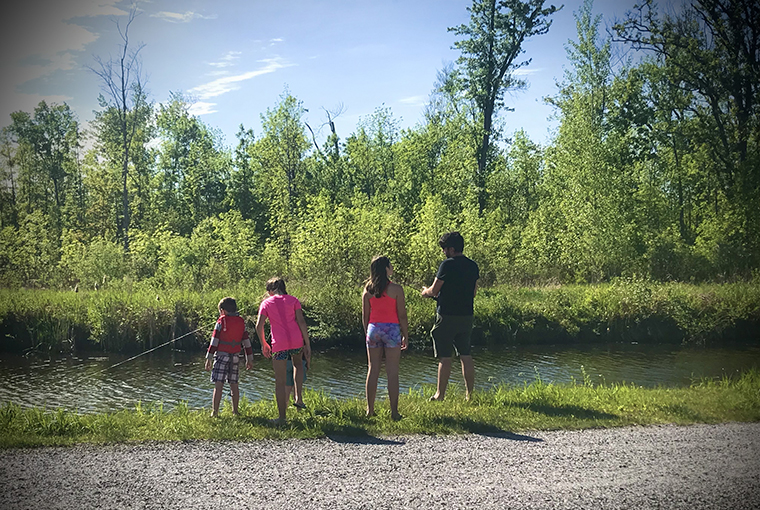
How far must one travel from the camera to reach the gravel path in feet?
18.2

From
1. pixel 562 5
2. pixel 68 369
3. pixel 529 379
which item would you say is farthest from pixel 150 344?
pixel 562 5

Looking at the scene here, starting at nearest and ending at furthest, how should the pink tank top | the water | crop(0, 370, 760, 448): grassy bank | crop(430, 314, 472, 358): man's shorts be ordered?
crop(0, 370, 760, 448): grassy bank
the pink tank top
crop(430, 314, 472, 358): man's shorts
the water

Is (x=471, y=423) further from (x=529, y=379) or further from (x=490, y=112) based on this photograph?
(x=490, y=112)

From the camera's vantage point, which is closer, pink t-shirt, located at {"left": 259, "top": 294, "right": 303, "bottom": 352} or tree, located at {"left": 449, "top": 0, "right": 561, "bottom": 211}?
pink t-shirt, located at {"left": 259, "top": 294, "right": 303, "bottom": 352}

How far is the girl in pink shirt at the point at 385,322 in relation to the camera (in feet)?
26.8

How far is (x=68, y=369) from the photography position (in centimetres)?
1769

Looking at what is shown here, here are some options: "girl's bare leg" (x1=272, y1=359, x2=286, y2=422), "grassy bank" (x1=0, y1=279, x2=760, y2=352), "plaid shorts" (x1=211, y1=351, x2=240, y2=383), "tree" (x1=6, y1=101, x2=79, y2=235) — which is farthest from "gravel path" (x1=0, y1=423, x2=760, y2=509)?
"tree" (x1=6, y1=101, x2=79, y2=235)

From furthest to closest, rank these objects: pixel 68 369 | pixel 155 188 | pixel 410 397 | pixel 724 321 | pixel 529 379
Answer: pixel 155 188, pixel 724 321, pixel 68 369, pixel 529 379, pixel 410 397

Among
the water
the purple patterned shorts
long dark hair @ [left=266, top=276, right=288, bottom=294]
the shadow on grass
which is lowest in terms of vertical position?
the water

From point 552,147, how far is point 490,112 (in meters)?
5.90

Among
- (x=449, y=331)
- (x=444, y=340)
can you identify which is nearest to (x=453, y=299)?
(x=449, y=331)

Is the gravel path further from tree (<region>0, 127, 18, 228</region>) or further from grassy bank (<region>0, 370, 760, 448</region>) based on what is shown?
tree (<region>0, 127, 18, 228</region>)

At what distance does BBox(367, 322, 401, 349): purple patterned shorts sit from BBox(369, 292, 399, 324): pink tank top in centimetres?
5

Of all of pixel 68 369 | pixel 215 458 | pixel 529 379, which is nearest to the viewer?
pixel 215 458
